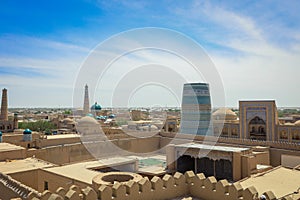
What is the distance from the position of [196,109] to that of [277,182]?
1387cm

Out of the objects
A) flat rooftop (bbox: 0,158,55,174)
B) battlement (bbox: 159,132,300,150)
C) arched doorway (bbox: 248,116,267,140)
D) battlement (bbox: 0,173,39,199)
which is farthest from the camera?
arched doorway (bbox: 248,116,267,140)

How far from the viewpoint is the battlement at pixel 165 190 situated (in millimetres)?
4484

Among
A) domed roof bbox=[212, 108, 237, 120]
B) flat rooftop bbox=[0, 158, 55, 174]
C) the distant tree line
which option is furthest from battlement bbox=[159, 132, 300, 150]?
the distant tree line

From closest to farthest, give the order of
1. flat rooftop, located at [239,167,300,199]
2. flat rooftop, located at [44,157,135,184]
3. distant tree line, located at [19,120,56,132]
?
flat rooftop, located at [239,167,300,199]
flat rooftop, located at [44,157,135,184]
distant tree line, located at [19,120,56,132]

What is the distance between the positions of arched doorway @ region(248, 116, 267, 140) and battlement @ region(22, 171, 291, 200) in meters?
17.6

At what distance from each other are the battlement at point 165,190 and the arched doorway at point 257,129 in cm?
1756

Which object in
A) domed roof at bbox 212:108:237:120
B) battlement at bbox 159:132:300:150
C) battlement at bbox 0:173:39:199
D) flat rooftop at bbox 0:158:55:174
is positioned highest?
domed roof at bbox 212:108:237:120

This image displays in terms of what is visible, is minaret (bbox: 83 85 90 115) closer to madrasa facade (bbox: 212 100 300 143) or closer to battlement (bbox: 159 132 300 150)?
battlement (bbox: 159 132 300 150)

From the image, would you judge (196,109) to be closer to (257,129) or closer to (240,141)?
(257,129)

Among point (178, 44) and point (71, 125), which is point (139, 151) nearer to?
point (178, 44)

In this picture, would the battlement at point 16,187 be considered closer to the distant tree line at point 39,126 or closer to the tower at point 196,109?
the tower at point 196,109

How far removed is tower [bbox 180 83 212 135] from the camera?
23.1 m

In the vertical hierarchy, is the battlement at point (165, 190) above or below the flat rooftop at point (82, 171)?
above

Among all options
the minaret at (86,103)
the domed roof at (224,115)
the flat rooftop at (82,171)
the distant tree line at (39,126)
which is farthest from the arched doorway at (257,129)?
the minaret at (86,103)
